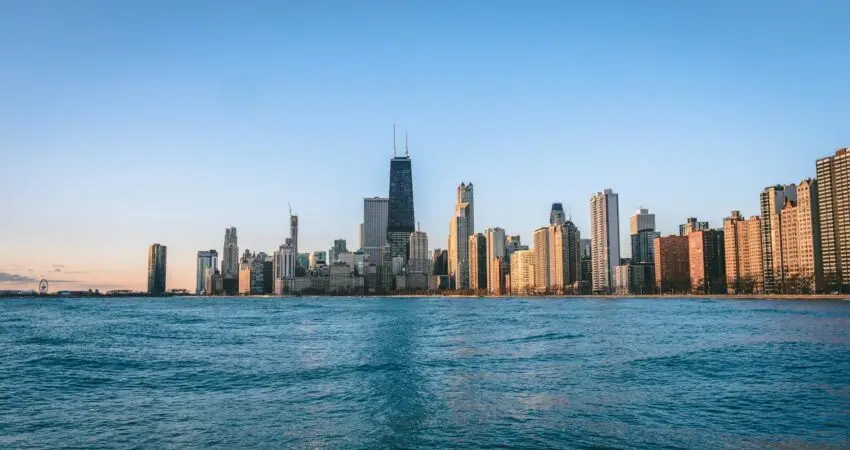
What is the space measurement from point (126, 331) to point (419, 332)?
136 feet

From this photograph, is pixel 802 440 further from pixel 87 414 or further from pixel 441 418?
pixel 87 414

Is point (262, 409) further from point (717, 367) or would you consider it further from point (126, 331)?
point (126, 331)

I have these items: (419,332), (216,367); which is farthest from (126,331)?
(216,367)

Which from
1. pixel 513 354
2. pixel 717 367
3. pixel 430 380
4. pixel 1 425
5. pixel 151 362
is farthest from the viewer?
pixel 513 354

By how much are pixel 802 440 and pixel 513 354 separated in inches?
1176

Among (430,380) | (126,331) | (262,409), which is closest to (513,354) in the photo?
(430,380)

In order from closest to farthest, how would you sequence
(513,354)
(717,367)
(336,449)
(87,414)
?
(336,449) → (87,414) → (717,367) → (513,354)

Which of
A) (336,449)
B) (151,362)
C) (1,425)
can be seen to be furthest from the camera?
(151,362)

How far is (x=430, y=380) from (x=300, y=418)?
41.6ft

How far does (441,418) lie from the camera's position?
94.1ft

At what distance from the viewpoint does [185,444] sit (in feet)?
79.7

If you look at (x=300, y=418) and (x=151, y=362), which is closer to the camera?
(x=300, y=418)

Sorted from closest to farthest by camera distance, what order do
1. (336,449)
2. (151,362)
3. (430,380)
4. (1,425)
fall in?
(336,449) → (1,425) → (430,380) → (151,362)

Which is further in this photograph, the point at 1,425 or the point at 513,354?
the point at 513,354
